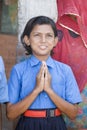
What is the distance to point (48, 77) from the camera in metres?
2.67

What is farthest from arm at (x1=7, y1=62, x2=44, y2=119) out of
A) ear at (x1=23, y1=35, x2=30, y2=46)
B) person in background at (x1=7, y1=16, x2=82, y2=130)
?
ear at (x1=23, y1=35, x2=30, y2=46)

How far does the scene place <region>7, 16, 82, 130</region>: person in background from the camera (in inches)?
105

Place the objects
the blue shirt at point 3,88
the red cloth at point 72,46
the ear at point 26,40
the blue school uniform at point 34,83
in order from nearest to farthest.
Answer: the blue shirt at point 3,88
the blue school uniform at point 34,83
the ear at point 26,40
the red cloth at point 72,46

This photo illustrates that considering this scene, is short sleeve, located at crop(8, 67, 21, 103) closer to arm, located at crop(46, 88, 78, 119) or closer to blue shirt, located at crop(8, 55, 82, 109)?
blue shirt, located at crop(8, 55, 82, 109)

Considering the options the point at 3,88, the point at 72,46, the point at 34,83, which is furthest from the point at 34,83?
the point at 72,46

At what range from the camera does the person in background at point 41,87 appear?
267 centimetres

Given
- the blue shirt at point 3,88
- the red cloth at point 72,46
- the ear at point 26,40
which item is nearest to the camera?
the blue shirt at point 3,88

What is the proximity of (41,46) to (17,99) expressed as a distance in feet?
1.49

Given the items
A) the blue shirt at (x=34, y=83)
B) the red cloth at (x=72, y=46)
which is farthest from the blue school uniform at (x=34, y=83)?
the red cloth at (x=72, y=46)

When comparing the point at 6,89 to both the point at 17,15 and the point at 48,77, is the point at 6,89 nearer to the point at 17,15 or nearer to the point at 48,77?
the point at 48,77

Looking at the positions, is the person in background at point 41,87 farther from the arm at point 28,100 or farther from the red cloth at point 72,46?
the red cloth at point 72,46

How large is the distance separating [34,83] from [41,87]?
14 centimetres

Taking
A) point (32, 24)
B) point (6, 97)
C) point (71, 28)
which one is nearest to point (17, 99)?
point (6, 97)

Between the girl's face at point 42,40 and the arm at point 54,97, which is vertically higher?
the girl's face at point 42,40
